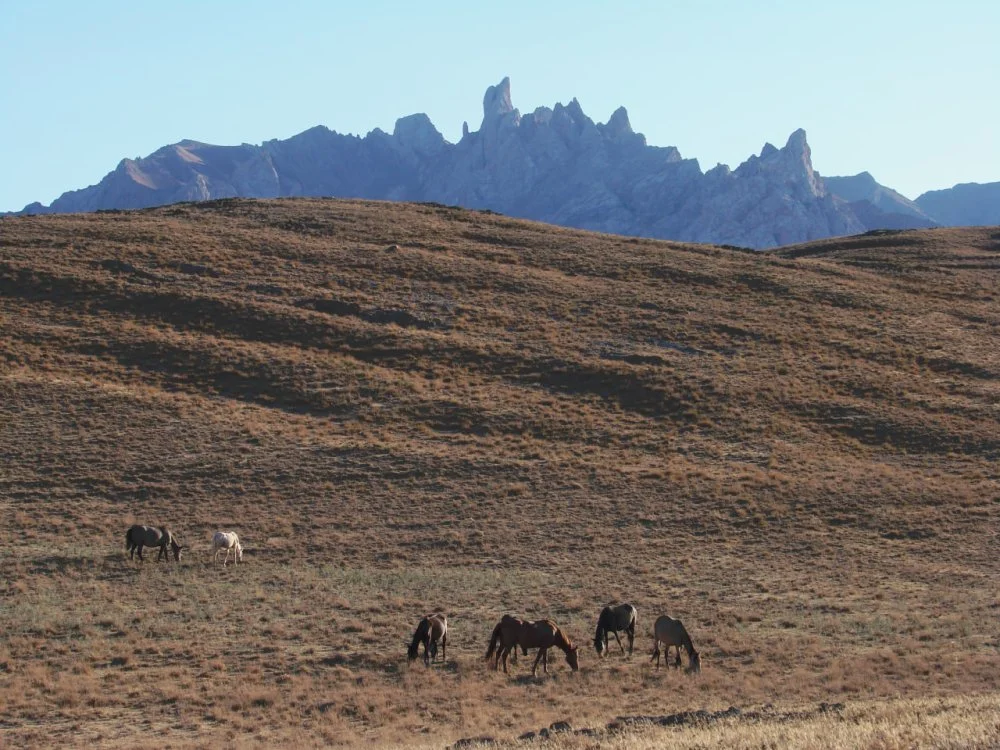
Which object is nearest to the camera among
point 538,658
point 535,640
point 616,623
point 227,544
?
point 538,658

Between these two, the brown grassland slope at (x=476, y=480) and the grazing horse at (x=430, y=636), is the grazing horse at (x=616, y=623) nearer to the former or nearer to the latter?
the brown grassland slope at (x=476, y=480)

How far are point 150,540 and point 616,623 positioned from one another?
1399 cm

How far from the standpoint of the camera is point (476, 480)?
38.3 metres

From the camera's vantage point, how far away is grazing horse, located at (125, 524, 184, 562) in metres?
29.1

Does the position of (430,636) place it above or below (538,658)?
above

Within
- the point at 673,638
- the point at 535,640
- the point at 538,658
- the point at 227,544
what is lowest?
the point at 538,658

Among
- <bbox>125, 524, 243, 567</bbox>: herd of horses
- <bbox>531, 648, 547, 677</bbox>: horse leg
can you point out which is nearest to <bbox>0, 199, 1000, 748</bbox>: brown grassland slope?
<bbox>531, 648, 547, 677</bbox>: horse leg

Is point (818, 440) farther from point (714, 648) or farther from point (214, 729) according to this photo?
point (214, 729)

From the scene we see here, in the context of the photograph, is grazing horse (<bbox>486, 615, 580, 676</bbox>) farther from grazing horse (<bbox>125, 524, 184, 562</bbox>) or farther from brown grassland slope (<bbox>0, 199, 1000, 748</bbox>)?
grazing horse (<bbox>125, 524, 184, 562</bbox>)

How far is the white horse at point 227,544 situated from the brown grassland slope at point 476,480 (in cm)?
74

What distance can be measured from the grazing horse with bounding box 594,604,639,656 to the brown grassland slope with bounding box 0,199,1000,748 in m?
0.76

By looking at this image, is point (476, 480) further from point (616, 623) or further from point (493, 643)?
point (493, 643)

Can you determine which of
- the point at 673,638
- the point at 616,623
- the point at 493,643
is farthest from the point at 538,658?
the point at 673,638

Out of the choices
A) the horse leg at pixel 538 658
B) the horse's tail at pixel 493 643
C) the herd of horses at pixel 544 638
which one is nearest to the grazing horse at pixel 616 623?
the herd of horses at pixel 544 638
